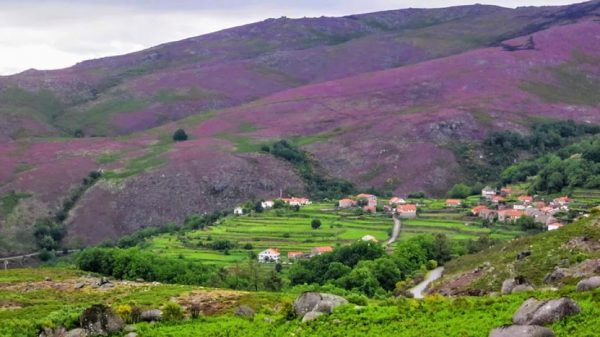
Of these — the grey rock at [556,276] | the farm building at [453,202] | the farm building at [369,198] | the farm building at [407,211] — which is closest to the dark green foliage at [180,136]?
the farm building at [369,198]

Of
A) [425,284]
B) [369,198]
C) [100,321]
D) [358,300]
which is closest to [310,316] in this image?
[358,300]

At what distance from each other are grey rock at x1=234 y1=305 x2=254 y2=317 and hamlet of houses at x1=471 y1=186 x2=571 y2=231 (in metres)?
57.1

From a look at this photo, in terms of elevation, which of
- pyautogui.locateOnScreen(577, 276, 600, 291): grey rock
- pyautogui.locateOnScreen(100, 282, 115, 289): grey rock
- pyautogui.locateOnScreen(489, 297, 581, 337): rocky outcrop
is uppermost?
pyautogui.locateOnScreen(489, 297, 581, 337): rocky outcrop

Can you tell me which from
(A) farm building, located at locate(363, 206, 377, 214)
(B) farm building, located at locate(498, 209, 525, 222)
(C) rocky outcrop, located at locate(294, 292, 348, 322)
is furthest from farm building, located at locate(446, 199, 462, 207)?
(C) rocky outcrop, located at locate(294, 292, 348, 322)

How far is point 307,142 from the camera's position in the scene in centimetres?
16000

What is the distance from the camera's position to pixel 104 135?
624 feet

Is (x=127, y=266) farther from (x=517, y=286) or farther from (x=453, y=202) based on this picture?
(x=453, y=202)

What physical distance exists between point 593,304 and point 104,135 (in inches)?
6799

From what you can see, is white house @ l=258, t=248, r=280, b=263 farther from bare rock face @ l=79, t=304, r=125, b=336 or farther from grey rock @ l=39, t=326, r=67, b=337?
grey rock @ l=39, t=326, r=67, b=337

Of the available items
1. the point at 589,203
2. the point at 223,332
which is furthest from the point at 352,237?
the point at 223,332

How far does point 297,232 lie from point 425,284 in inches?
1864

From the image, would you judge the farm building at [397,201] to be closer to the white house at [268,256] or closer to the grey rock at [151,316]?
the white house at [268,256]

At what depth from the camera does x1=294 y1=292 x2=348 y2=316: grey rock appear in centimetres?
3278

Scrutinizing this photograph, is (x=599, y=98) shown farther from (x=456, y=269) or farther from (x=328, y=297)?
(x=328, y=297)
